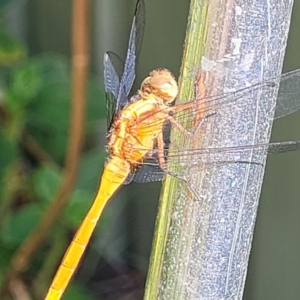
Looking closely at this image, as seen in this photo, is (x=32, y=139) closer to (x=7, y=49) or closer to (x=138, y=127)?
(x=7, y=49)

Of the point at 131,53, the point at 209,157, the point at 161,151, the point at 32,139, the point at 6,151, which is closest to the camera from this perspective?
the point at 209,157

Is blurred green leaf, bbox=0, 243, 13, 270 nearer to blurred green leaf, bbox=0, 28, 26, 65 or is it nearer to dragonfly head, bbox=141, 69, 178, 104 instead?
blurred green leaf, bbox=0, 28, 26, 65

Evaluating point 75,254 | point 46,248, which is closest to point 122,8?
point 46,248

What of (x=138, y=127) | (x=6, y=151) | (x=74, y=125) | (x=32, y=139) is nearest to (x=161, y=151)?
(x=138, y=127)

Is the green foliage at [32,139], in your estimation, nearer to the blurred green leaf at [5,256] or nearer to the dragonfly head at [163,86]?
the blurred green leaf at [5,256]

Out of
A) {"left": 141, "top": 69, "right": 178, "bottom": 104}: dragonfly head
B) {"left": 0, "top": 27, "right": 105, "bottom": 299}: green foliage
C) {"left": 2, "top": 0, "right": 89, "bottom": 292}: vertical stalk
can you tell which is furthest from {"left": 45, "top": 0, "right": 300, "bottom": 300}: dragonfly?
{"left": 0, "top": 27, "right": 105, "bottom": 299}: green foliage

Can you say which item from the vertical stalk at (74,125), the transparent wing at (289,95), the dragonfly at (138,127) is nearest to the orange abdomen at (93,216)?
the dragonfly at (138,127)
